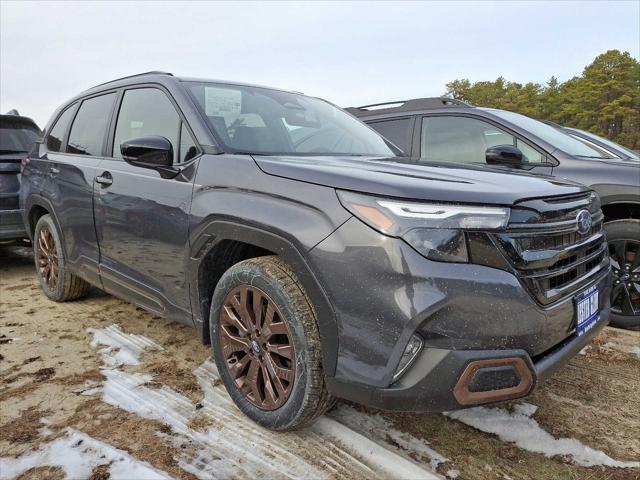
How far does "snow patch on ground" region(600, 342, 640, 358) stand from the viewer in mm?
3125

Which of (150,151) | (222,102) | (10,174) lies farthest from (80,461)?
(10,174)

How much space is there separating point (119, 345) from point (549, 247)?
2740mm

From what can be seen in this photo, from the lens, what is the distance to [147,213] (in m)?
2.62

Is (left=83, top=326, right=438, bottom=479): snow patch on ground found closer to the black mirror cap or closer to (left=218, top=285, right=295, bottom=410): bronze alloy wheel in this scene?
(left=218, top=285, right=295, bottom=410): bronze alloy wheel

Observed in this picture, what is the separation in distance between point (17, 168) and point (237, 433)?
4.60 meters

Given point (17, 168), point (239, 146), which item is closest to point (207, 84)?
point (239, 146)

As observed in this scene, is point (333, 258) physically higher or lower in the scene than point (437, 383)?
higher

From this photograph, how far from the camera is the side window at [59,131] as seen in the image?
400cm

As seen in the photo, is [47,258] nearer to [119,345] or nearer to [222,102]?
[119,345]

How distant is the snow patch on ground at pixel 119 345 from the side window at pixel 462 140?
8.75 ft

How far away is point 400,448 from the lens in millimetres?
2041

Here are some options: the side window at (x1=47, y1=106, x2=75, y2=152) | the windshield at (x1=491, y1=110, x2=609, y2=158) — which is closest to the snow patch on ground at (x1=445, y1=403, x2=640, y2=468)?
the windshield at (x1=491, y1=110, x2=609, y2=158)

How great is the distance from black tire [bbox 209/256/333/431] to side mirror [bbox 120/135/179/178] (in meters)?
0.76

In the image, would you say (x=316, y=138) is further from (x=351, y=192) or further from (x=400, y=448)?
(x=400, y=448)
